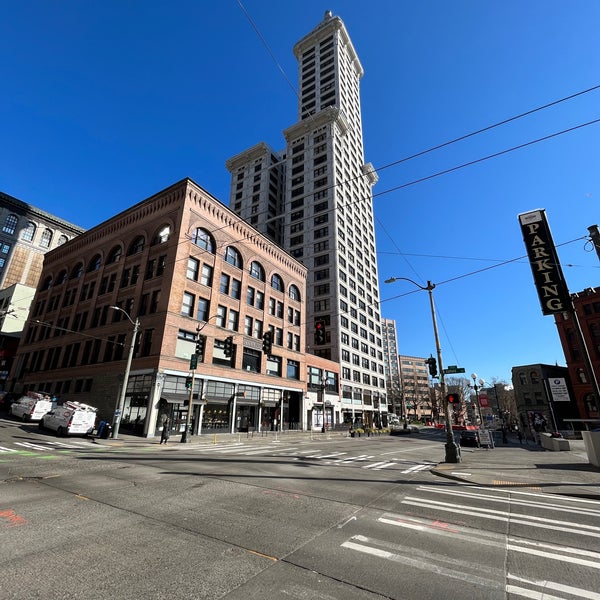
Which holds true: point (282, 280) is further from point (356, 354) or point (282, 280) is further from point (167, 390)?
point (356, 354)

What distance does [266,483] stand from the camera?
33.7 ft

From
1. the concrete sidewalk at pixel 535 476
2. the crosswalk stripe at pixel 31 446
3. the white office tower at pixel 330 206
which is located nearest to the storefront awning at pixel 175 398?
the crosswalk stripe at pixel 31 446

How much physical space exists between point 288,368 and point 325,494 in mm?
36379

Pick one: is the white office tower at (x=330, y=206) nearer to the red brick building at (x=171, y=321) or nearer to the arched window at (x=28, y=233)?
the red brick building at (x=171, y=321)

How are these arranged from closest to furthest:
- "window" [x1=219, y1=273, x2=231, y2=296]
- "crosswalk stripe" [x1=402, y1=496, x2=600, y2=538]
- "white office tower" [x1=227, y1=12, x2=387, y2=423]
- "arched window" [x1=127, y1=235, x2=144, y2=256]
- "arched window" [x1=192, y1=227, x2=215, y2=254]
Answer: "crosswalk stripe" [x1=402, y1=496, x2=600, y2=538] < "arched window" [x1=192, y1=227, x2=215, y2=254] < "arched window" [x1=127, y1=235, x2=144, y2=256] < "window" [x1=219, y1=273, x2=231, y2=296] < "white office tower" [x1=227, y1=12, x2=387, y2=423]

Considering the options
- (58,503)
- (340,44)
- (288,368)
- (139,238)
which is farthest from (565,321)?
(340,44)

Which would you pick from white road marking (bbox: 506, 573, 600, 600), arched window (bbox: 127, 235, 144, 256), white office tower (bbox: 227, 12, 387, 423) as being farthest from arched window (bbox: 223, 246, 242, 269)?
white road marking (bbox: 506, 573, 600, 600)

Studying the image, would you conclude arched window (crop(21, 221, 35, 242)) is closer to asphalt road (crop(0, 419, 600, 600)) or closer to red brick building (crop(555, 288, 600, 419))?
asphalt road (crop(0, 419, 600, 600))

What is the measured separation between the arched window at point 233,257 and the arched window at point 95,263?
16092 millimetres

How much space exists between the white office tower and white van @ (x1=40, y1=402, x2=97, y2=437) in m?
40.9

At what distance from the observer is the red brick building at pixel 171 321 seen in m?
30.0

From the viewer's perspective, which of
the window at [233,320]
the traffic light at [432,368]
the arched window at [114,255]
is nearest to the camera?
the traffic light at [432,368]

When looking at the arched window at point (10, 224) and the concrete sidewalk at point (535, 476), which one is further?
the arched window at point (10, 224)

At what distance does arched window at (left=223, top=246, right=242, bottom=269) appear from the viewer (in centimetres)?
3838
